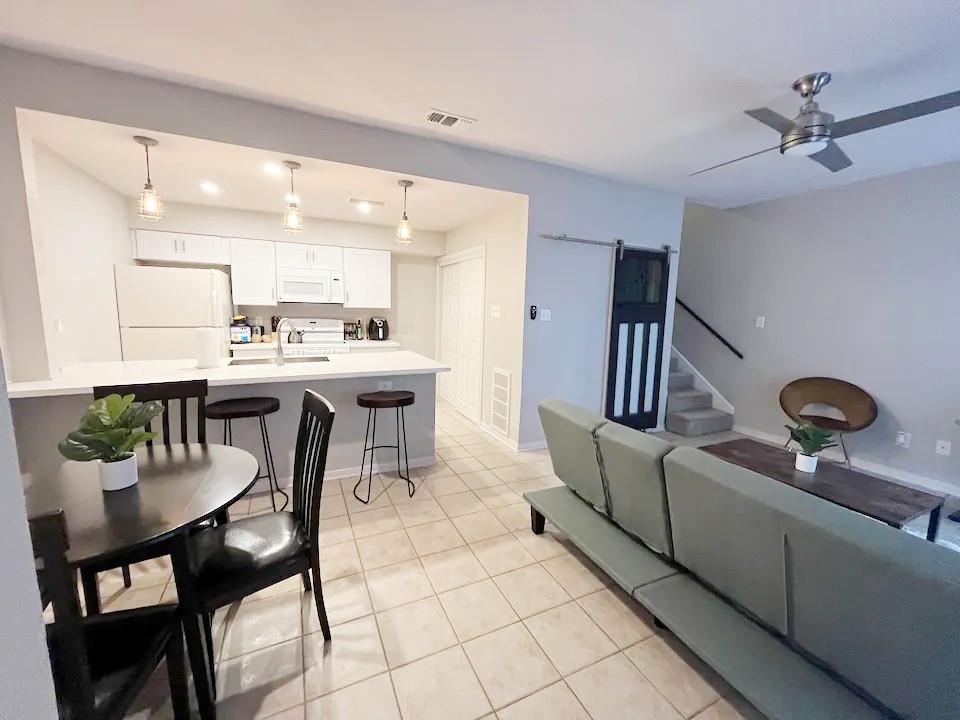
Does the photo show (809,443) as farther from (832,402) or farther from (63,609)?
(63,609)

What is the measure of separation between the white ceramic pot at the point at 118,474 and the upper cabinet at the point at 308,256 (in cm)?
379

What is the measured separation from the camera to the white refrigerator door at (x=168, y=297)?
12.1ft

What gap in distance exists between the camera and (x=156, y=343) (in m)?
3.83

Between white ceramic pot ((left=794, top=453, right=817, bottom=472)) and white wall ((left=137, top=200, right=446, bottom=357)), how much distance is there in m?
4.48

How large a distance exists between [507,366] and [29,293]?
3.38m

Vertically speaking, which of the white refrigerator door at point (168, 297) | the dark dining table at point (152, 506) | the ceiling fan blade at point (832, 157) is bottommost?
the dark dining table at point (152, 506)

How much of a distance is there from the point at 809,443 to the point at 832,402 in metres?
1.88

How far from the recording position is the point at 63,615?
2.72 feet

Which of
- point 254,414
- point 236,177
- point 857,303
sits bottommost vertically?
point 254,414

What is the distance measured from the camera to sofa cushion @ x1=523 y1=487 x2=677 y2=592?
1.73 metres

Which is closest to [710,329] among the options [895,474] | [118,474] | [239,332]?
[895,474]

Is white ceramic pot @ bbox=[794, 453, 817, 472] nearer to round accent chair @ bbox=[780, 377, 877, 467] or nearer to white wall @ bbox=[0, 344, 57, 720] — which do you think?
round accent chair @ bbox=[780, 377, 877, 467]

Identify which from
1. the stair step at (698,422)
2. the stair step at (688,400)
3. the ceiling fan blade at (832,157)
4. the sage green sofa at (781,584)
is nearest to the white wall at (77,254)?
the sage green sofa at (781,584)

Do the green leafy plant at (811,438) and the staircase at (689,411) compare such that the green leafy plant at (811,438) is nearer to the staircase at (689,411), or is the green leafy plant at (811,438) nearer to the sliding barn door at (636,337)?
the sliding barn door at (636,337)
